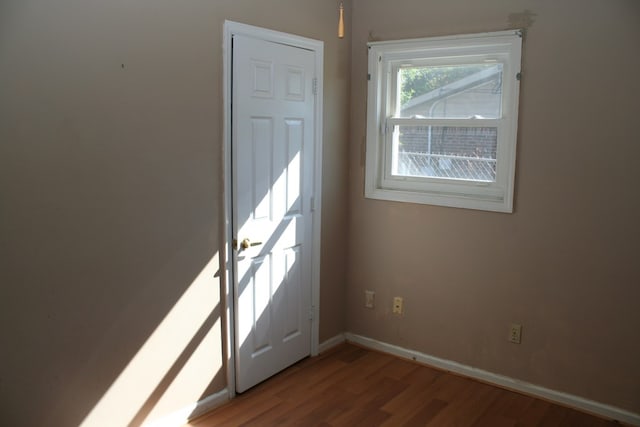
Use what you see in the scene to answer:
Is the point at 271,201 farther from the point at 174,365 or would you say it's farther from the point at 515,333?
the point at 515,333

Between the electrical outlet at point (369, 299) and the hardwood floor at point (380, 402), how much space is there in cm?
45

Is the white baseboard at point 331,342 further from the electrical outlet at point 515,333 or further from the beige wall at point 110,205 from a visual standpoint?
the electrical outlet at point 515,333

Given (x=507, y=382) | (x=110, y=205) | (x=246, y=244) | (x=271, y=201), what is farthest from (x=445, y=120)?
(x=110, y=205)

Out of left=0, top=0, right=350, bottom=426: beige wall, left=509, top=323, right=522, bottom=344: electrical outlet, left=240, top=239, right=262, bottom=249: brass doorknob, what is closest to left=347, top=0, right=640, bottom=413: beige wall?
left=509, top=323, right=522, bottom=344: electrical outlet

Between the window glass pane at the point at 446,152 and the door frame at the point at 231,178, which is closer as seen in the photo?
the door frame at the point at 231,178

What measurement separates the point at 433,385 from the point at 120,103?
2441 millimetres

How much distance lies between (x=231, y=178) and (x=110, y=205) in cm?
74

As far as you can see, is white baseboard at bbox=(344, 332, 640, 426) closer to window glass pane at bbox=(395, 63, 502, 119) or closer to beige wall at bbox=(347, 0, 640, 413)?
beige wall at bbox=(347, 0, 640, 413)

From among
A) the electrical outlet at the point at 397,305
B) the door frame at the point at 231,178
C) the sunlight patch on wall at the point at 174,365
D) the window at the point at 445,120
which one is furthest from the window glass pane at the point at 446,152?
the sunlight patch on wall at the point at 174,365

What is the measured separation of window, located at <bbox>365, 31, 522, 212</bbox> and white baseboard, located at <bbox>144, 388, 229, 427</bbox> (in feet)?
5.45

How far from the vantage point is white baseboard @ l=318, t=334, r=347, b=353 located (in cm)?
393

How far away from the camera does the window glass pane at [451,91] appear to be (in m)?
3.38

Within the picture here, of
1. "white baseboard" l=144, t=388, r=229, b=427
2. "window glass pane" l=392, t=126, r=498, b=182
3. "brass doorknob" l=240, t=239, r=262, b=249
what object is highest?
"window glass pane" l=392, t=126, r=498, b=182

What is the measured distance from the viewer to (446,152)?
11.8ft
